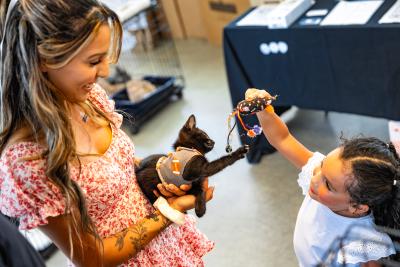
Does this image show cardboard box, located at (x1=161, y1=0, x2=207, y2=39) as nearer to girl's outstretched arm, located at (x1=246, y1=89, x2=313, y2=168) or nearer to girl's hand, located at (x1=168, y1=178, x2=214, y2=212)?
girl's outstretched arm, located at (x1=246, y1=89, x2=313, y2=168)

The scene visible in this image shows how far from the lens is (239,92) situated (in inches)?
100

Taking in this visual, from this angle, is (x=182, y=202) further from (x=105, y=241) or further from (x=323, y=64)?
(x=323, y=64)

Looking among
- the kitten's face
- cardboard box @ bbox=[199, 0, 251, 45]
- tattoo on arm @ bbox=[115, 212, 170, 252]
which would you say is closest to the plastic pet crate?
cardboard box @ bbox=[199, 0, 251, 45]

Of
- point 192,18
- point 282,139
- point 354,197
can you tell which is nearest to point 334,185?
point 354,197

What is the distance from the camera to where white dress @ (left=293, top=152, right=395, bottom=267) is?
1.14 meters

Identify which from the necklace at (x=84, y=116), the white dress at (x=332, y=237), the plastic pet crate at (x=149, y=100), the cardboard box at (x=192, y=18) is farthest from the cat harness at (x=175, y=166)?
the cardboard box at (x=192, y=18)

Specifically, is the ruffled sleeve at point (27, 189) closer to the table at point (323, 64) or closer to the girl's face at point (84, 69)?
the girl's face at point (84, 69)

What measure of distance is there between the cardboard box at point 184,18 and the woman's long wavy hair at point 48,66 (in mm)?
3518

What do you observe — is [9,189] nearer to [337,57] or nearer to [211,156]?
[337,57]

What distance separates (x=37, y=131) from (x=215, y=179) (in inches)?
69.8

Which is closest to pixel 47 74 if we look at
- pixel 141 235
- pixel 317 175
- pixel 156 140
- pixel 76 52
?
pixel 76 52

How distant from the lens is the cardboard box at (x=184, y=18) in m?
4.41

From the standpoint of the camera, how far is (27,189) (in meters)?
0.93

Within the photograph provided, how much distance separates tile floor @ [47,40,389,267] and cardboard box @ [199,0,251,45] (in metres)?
0.63
